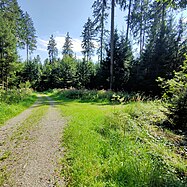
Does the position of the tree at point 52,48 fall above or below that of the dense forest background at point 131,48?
above

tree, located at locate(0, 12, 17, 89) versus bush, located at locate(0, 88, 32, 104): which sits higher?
tree, located at locate(0, 12, 17, 89)

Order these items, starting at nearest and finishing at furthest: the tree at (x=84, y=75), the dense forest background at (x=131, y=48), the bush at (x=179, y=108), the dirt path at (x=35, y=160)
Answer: the dirt path at (x=35, y=160) → the bush at (x=179, y=108) → the dense forest background at (x=131, y=48) → the tree at (x=84, y=75)

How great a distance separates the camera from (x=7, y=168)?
3131mm

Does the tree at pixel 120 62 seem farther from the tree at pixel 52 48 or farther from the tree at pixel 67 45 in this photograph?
the tree at pixel 52 48

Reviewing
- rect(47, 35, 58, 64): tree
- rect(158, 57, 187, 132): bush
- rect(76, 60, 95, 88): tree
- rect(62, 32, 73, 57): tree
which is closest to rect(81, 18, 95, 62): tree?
rect(76, 60, 95, 88): tree

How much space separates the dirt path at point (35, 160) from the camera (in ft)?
9.03

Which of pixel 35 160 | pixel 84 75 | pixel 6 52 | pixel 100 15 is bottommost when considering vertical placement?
pixel 35 160

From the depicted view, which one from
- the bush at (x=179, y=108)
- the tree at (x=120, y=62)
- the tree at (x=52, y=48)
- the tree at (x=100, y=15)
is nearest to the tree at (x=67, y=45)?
the tree at (x=52, y=48)

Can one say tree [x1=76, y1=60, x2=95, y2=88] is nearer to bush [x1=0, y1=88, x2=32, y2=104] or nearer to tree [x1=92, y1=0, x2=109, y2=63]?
tree [x1=92, y1=0, x2=109, y2=63]

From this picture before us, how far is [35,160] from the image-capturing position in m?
3.44

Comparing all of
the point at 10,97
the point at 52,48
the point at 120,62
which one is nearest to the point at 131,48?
the point at 120,62

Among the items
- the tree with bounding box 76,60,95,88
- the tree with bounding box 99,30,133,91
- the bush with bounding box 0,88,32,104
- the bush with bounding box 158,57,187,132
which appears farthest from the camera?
the tree with bounding box 76,60,95,88

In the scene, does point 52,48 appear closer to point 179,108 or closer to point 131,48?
point 131,48

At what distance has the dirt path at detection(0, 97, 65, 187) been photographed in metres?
2.75
